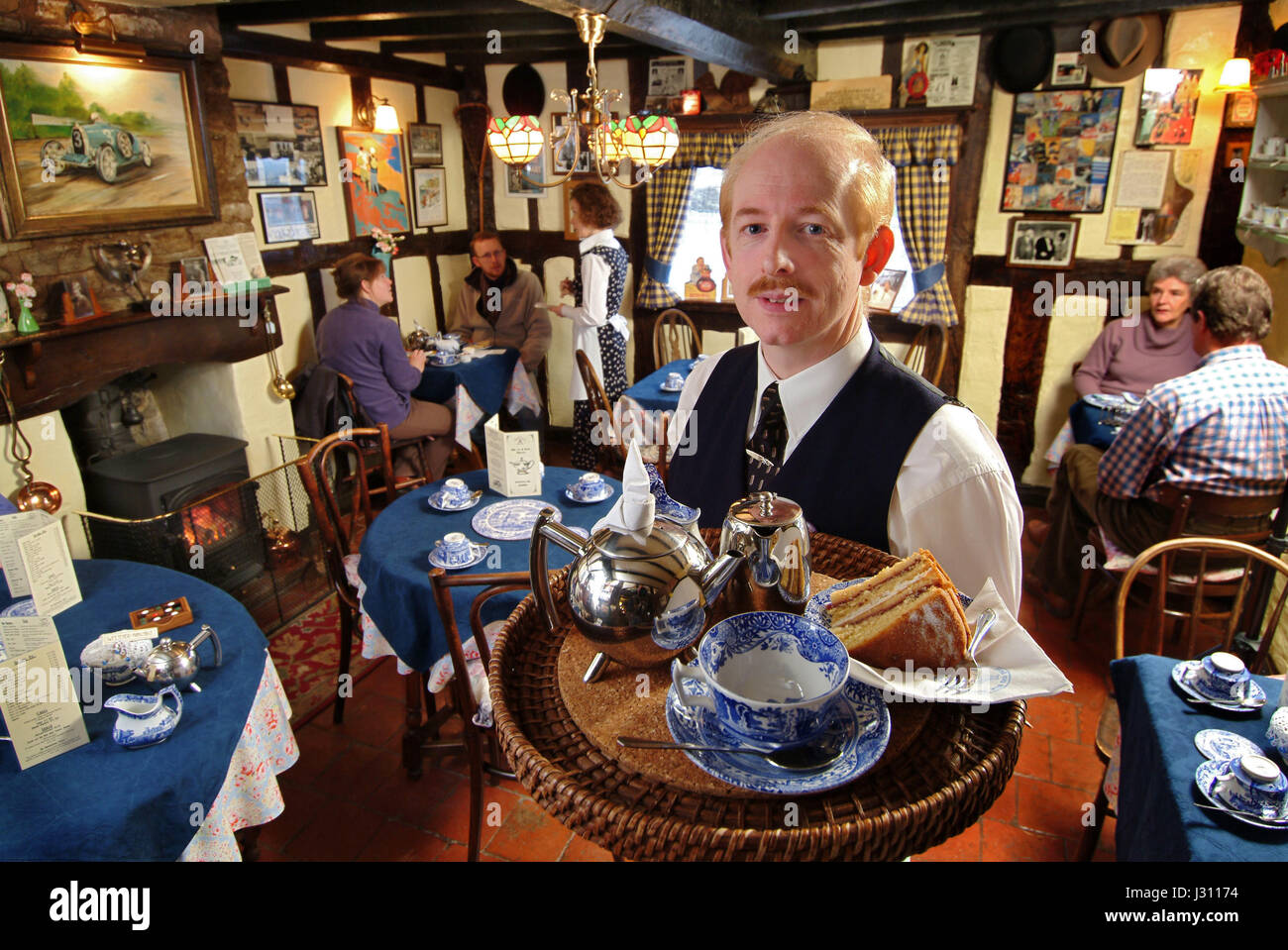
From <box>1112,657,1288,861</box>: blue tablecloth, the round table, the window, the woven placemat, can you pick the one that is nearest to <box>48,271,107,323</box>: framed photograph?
the round table

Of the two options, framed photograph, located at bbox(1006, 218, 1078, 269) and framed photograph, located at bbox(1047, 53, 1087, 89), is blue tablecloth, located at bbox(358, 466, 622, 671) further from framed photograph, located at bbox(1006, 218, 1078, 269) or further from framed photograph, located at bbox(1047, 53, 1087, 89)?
framed photograph, located at bbox(1047, 53, 1087, 89)

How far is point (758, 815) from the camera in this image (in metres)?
0.81

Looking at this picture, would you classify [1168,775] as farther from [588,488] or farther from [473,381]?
[473,381]

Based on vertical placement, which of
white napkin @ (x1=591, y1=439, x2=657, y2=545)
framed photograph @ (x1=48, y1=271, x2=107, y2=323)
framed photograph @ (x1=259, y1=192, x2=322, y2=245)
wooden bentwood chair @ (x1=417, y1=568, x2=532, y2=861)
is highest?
framed photograph @ (x1=259, y1=192, x2=322, y2=245)

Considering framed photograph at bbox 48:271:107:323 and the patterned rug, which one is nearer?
framed photograph at bbox 48:271:107:323

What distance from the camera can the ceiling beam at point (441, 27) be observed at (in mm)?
4570

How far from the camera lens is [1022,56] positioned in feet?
15.8

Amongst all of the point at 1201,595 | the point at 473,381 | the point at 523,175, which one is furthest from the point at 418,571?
the point at 523,175

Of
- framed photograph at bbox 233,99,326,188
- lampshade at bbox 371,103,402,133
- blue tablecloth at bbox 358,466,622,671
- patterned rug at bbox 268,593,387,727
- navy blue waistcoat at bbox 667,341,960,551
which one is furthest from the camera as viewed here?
lampshade at bbox 371,103,402,133

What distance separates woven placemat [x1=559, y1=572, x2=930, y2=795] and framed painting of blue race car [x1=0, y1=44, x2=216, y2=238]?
3561 mm

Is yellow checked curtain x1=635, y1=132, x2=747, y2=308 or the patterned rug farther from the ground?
yellow checked curtain x1=635, y1=132, x2=747, y2=308

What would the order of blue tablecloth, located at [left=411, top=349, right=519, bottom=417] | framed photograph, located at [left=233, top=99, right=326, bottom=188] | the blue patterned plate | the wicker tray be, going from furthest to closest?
blue tablecloth, located at [left=411, top=349, right=519, bottom=417] < framed photograph, located at [left=233, top=99, right=326, bottom=188] < the blue patterned plate < the wicker tray

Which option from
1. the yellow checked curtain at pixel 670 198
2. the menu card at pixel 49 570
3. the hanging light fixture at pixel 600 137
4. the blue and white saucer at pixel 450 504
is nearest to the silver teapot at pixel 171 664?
the menu card at pixel 49 570

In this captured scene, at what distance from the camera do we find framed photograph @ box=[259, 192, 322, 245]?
494 centimetres
